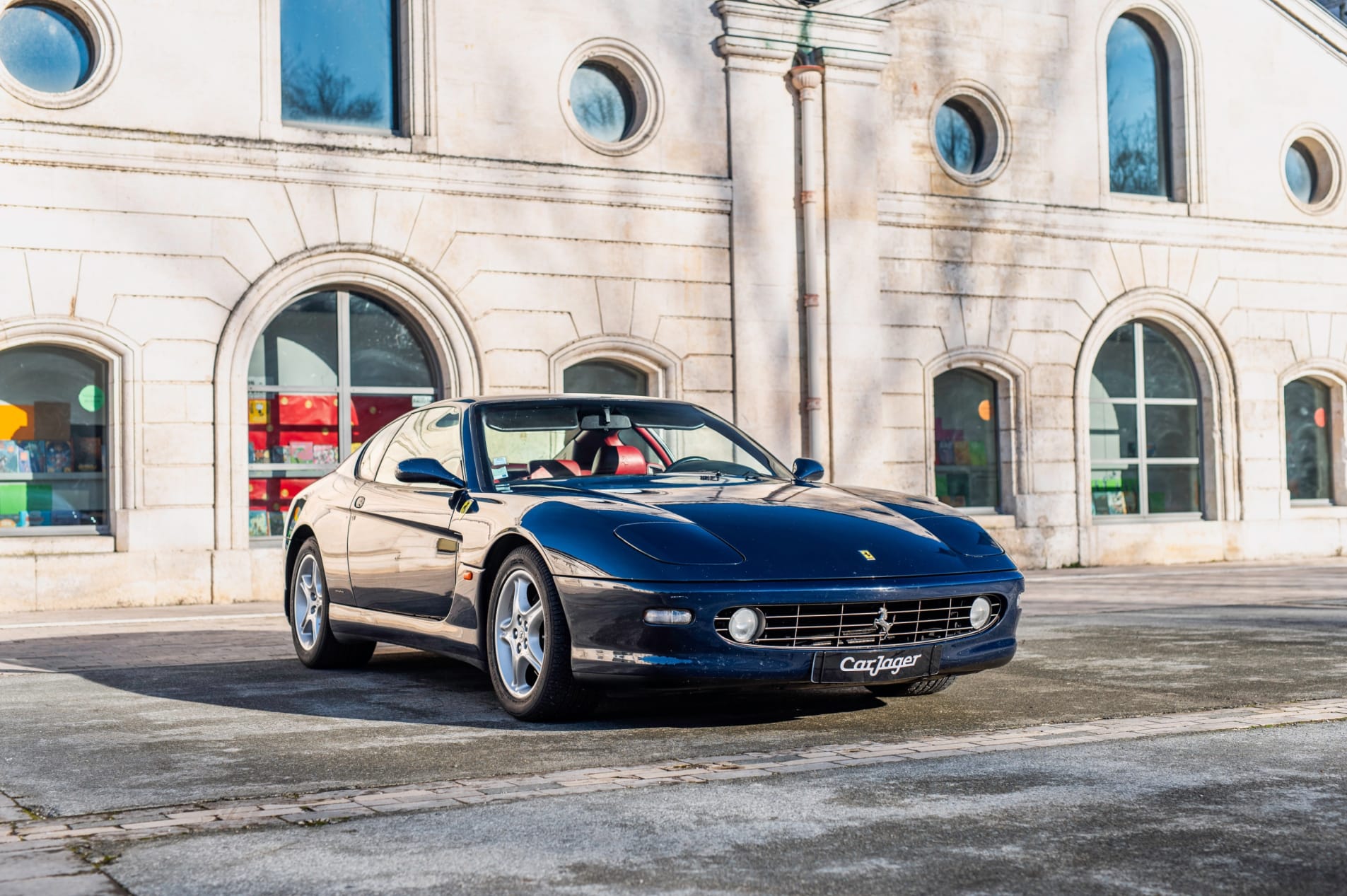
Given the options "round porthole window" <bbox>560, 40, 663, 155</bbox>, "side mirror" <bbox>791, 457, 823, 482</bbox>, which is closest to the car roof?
"side mirror" <bbox>791, 457, 823, 482</bbox>

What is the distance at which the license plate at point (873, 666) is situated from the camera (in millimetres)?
6020

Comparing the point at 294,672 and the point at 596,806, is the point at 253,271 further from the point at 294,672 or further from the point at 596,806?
the point at 596,806

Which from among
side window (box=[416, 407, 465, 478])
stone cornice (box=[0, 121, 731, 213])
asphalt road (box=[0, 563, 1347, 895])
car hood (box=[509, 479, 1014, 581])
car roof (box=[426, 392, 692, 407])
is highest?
stone cornice (box=[0, 121, 731, 213])

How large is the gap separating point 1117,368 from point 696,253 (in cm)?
633

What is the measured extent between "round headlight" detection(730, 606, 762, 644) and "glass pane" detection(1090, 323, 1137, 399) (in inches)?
606

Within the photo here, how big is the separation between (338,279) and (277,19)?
2620 mm

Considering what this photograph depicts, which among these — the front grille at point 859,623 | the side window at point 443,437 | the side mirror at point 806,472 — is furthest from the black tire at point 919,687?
the side window at point 443,437

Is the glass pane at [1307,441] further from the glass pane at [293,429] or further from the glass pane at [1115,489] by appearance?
the glass pane at [293,429]

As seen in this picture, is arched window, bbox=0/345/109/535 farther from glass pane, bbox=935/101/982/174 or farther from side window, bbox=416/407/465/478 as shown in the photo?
glass pane, bbox=935/101/982/174

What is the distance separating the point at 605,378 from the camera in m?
17.7

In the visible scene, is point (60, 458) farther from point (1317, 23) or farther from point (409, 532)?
point (1317, 23)

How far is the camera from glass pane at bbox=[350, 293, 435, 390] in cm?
1636

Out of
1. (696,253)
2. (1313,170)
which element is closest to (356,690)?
(696,253)

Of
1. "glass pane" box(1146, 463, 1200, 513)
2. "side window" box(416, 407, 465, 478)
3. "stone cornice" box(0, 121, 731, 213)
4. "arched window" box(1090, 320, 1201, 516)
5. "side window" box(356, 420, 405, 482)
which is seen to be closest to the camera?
"side window" box(416, 407, 465, 478)
